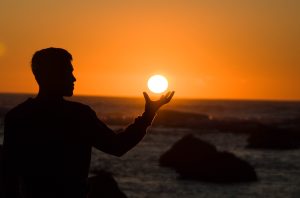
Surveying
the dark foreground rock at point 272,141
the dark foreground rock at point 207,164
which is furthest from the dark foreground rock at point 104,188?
the dark foreground rock at point 272,141

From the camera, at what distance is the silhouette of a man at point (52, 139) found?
12.6 feet

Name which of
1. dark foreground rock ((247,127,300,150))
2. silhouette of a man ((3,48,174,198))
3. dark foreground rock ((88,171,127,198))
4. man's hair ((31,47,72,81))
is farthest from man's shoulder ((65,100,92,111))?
dark foreground rock ((247,127,300,150))

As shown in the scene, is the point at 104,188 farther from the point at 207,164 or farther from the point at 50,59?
the point at 207,164

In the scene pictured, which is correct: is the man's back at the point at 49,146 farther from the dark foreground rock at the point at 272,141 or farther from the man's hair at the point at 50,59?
the dark foreground rock at the point at 272,141

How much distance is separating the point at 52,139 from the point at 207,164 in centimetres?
2374

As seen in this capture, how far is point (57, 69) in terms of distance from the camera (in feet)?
12.8

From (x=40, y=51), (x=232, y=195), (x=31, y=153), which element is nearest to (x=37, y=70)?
(x=40, y=51)

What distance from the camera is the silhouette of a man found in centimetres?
383

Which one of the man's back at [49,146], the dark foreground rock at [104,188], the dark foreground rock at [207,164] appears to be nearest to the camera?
the man's back at [49,146]

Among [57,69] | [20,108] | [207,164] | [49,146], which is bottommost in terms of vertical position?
[207,164]

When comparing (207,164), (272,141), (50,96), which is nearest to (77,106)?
(50,96)

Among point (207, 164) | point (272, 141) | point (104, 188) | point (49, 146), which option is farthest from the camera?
point (272, 141)

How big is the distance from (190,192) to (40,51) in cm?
1893

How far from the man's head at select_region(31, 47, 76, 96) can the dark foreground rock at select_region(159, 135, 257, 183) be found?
21.7 meters
